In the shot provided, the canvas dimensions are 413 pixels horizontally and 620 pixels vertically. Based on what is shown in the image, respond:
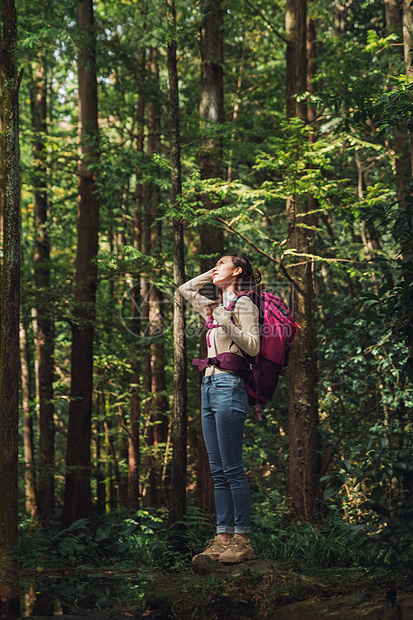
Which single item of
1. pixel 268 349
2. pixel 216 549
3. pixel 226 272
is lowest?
pixel 216 549

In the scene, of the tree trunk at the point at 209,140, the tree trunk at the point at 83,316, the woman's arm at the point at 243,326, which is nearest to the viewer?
the woman's arm at the point at 243,326

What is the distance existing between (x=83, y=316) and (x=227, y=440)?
6.71 metres

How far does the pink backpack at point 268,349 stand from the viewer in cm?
490

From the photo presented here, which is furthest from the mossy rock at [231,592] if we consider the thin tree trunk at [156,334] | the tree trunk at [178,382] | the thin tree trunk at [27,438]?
the thin tree trunk at [27,438]

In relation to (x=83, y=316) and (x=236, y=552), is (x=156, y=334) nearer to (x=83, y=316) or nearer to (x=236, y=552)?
(x=83, y=316)

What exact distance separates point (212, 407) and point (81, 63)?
850 centimetres

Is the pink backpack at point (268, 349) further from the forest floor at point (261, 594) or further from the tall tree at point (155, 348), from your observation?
the tall tree at point (155, 348)

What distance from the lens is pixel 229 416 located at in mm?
4797

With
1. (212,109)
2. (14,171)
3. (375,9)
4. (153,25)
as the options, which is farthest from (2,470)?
(375,9)

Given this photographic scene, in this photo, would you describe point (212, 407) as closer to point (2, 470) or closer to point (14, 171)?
point (2, 470)

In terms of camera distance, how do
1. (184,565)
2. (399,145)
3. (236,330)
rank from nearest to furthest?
(236,330), (184,565), (399,145)

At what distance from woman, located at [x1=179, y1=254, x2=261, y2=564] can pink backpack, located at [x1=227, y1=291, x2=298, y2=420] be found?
0.38 ft

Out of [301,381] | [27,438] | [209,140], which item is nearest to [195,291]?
[301,381]

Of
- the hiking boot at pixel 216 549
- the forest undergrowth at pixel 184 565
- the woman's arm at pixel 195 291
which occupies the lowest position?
the forest undergrowth at pixel 184 565
